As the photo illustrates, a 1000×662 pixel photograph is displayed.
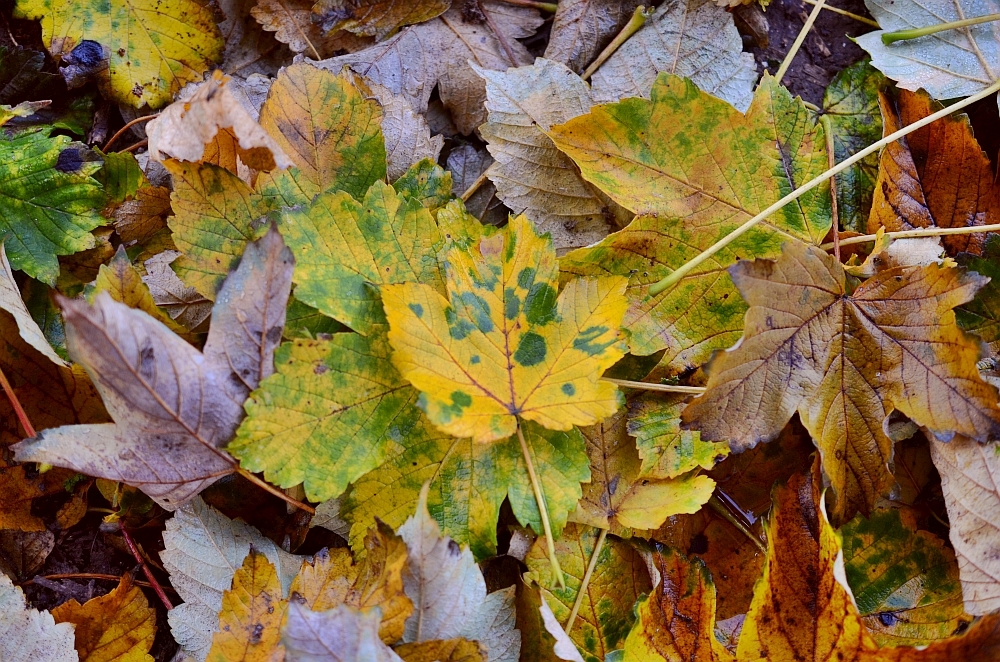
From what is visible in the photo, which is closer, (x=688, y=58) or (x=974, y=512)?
(x=974, y=512)

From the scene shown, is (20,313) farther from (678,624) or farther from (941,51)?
(941,51)

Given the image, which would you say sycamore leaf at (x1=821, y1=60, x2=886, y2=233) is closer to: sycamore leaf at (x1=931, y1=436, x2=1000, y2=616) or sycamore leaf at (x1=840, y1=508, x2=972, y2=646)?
sycamore leaf at (x1=931, y1=436, x2=1000, y2=616)

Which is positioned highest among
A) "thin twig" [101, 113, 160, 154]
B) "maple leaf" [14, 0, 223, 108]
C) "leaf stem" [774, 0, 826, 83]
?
"maple leaf" [14, 0, 223, 108]

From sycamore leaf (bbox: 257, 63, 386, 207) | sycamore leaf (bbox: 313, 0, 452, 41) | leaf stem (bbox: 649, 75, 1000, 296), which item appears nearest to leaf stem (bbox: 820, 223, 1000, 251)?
leaf stem (bbox: 649, 75, 1000, 296)

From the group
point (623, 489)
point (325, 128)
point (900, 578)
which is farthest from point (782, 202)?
point (325, 128)

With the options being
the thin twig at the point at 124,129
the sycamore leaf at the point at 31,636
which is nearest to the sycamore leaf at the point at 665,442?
the sycamore leaf at the point at 31,636
